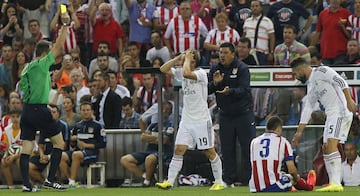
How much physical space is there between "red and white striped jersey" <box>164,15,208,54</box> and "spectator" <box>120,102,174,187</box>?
10.2ft

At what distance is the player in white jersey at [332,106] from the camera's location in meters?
17.5

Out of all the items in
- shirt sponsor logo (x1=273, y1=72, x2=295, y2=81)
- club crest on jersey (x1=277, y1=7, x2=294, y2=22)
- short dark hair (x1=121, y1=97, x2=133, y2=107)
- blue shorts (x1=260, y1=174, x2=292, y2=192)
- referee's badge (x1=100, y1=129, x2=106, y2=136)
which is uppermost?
club crest on jersey (x1=277, y1=7, x2=294, y2=22)

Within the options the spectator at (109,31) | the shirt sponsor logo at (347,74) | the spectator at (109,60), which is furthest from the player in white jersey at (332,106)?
the spectator at (109,31)

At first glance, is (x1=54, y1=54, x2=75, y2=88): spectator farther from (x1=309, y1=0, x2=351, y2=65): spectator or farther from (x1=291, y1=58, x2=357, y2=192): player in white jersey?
(x1=291, y1=58, x2=357, y2=192): player in white jersey

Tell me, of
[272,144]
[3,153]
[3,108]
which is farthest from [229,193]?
[3,108]

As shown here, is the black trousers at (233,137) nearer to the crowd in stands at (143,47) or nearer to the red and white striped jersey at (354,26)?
the crowd in stands at (143,47)

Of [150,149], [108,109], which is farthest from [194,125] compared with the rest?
[108,109]

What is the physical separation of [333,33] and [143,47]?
14.5 feet

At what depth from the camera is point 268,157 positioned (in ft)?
56.0

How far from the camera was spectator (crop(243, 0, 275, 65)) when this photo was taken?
23891 millimetres

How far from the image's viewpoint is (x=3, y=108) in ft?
80.3

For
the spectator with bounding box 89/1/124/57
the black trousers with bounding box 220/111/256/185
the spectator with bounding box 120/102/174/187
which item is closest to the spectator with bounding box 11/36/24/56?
the spectator with bounding box 89/1/124/57

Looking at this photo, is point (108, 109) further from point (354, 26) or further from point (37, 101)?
point (354, 26)

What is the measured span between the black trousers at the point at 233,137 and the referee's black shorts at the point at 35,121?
3.04 meters
